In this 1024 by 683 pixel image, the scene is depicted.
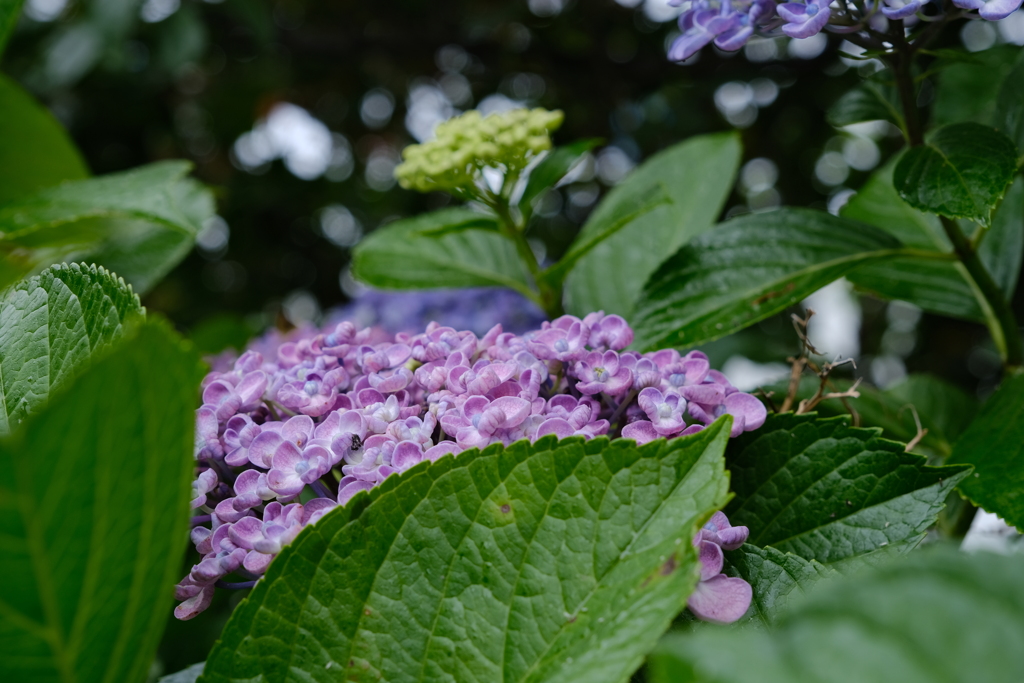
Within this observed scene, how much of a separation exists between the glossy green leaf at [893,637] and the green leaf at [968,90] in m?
0.79

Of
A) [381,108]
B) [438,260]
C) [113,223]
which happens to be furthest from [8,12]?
[381,108]

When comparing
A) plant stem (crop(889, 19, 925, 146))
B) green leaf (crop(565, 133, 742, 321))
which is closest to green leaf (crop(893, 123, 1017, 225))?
plant stem (crop(889, 19, 925, 146))

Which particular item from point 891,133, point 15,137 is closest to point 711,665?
point 15,137

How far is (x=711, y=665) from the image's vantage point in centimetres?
29

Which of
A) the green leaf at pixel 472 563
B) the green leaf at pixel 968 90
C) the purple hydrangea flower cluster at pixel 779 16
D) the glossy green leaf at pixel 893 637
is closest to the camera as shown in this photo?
the glossy green leaf at pixel 893 637

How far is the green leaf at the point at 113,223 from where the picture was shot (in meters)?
0.91

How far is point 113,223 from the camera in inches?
48.1

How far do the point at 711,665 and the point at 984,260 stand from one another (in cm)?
89

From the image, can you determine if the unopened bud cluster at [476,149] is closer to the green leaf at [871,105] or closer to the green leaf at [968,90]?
the green leaf at [871,105]

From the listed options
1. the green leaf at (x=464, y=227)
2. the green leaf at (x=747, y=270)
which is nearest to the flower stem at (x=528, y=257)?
the green leaf at (x=464, y=227)

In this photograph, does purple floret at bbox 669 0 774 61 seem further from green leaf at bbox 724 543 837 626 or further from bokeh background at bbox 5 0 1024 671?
bokeh background at bbox 5 0 1024 671

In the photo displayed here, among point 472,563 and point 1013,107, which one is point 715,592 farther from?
point 1013,107

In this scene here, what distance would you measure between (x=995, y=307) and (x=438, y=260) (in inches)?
26.5

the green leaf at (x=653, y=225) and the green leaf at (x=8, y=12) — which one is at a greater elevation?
the green leaf at (x=8, y=12)
